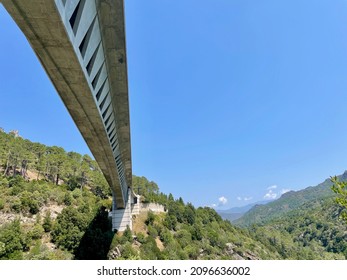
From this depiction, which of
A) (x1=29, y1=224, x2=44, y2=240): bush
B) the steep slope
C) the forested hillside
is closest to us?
(x1=29, y1=224, x2=44, y2=240): bush

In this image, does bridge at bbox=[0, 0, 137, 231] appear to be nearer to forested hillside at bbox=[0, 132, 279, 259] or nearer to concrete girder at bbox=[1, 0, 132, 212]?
concrete girder at bbox=[1, 0, 132, 212]

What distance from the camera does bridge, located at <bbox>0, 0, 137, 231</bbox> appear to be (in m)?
5.90

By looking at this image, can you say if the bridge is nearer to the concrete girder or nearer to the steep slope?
the concrete girder

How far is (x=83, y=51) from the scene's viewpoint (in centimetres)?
791

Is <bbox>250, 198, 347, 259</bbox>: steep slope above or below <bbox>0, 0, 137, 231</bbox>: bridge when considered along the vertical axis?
below

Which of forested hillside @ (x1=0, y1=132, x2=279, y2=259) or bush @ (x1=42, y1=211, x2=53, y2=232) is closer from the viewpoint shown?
forested hillside @ (x1=0, y1=132, x2=279, y2=259)

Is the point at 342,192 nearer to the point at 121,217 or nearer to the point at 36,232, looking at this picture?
the point at 36,232

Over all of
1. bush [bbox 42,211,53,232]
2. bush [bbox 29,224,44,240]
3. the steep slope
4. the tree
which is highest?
the tree

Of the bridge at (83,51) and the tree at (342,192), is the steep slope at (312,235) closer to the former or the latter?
the tree at (342,192)

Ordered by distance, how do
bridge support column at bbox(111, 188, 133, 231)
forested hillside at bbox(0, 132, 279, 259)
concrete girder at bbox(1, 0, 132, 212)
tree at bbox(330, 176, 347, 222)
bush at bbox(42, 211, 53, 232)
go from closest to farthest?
concrete girder at bbox(1, 0, 132, 212), tree at bbox(330, 176, 347, 222), forested hillside at bbox(0, 132, 279, 259), bush at bbox(42, 211, 53, 232), bridge support column at bbox(111, 188, 133, 231)

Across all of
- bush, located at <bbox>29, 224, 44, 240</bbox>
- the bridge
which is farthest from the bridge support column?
the bridge

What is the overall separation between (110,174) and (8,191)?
80.4 ft

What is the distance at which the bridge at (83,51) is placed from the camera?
19.3ft
